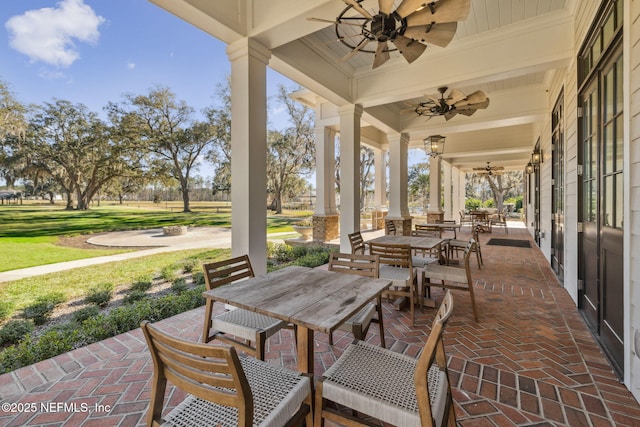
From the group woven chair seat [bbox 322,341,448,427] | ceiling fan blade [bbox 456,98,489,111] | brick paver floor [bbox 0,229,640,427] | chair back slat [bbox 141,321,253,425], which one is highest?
ceiling fan blade [bbox 456,98,489,111]

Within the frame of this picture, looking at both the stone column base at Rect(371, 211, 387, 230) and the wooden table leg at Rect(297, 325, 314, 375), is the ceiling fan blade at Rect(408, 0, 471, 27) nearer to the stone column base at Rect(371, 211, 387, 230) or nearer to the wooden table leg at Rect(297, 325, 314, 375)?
the wooden table leg at Rect(297, 325, 314, 375)

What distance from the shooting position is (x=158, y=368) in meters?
1.17

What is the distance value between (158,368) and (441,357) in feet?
4.18

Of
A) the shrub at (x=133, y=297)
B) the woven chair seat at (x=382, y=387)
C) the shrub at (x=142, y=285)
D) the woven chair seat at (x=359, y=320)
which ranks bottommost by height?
the shrub at (x=133, y=297)

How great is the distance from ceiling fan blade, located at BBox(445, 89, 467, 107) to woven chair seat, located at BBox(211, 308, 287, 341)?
4026 millimetres

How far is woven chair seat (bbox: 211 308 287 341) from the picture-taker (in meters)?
1.89

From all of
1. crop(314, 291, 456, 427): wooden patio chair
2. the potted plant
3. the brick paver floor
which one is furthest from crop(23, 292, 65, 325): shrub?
the potted plant

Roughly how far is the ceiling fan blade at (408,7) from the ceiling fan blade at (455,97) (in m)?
2.16

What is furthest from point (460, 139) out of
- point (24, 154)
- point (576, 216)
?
point (24, 154)

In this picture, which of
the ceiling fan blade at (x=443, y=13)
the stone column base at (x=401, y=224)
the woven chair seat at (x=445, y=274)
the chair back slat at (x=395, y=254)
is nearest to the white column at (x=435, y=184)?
the stone column base at (x=401, y=224)

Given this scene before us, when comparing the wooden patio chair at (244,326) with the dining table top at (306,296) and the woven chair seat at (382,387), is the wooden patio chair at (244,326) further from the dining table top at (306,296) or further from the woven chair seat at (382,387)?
the woven chair seat at (382,387)

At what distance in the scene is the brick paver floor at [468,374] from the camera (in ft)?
5.65

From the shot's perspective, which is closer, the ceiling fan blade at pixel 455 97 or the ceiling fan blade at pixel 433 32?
the ceiling fan blade at pixel 433 32

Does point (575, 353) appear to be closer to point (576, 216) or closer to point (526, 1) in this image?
point (576, 216)
